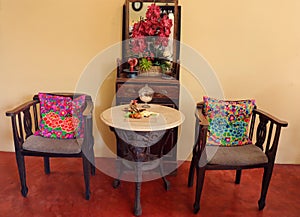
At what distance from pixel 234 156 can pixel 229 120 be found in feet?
1.31

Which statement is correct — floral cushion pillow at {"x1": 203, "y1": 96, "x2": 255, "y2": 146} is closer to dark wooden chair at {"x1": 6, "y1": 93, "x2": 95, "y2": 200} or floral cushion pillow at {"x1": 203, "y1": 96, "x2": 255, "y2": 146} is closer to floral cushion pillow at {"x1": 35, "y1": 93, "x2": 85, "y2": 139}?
dark wooden chair at {"x1": 6, "y1": 93, "x2": 95, "y2": 200}

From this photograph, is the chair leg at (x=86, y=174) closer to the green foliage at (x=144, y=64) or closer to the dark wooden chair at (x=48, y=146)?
the dark wooden chair at (x=48, y=146)

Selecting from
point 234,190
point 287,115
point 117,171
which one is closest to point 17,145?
point 117,171

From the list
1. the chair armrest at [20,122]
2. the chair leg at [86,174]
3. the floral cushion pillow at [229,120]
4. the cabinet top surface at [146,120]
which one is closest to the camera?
the cabinet top surface at [146,120]

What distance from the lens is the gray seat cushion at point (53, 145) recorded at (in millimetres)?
2178

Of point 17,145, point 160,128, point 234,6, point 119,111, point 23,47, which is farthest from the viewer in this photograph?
point 23,47

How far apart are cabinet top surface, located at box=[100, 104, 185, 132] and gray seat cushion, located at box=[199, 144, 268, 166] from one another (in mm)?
347

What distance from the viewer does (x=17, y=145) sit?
2207 mm

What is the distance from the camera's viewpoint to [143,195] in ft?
A: 7.89

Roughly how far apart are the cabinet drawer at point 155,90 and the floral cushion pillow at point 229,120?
32 centimetres

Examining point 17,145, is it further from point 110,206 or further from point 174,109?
point 174,109

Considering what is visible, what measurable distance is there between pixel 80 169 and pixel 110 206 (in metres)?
0.74

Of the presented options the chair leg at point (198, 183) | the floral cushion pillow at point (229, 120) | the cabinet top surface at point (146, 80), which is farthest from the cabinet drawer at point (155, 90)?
the chair leg at point (198, 183)

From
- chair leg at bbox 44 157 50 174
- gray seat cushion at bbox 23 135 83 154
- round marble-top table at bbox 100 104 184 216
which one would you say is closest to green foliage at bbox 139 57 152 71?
round marble-top table at bbox 100 104 184 216
